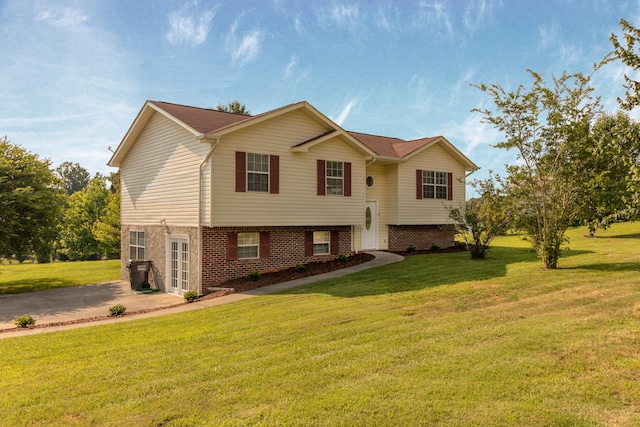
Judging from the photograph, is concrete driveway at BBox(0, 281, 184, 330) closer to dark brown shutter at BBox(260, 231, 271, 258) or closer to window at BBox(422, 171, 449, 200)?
dark brown shutter at BBox(260, 231, 271, 258)

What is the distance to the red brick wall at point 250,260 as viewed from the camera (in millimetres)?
15016

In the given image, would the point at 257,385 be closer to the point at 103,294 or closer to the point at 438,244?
the point at 103,294

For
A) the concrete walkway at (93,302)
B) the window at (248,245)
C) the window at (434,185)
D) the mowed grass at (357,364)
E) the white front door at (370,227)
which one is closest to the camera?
the mowed grass at (357,364)

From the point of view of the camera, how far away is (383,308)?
9.66 m

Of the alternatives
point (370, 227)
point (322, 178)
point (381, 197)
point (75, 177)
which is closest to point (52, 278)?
point (322, 178)

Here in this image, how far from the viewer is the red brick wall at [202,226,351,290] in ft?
49.3

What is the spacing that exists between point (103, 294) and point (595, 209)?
17.5m

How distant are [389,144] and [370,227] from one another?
5.41m

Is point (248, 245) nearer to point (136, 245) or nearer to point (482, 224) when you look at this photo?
point (136, 245)

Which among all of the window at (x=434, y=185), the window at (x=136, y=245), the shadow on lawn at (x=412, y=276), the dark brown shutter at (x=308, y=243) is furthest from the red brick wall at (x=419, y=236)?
the window at (x=136, y=245)

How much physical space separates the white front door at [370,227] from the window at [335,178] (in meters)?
4.20

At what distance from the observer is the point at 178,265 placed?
16375 mm

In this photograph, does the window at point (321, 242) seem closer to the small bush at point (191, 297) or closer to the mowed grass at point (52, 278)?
the small bush at point (191, 297)

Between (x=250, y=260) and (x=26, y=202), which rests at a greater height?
(x=26, y=202)
